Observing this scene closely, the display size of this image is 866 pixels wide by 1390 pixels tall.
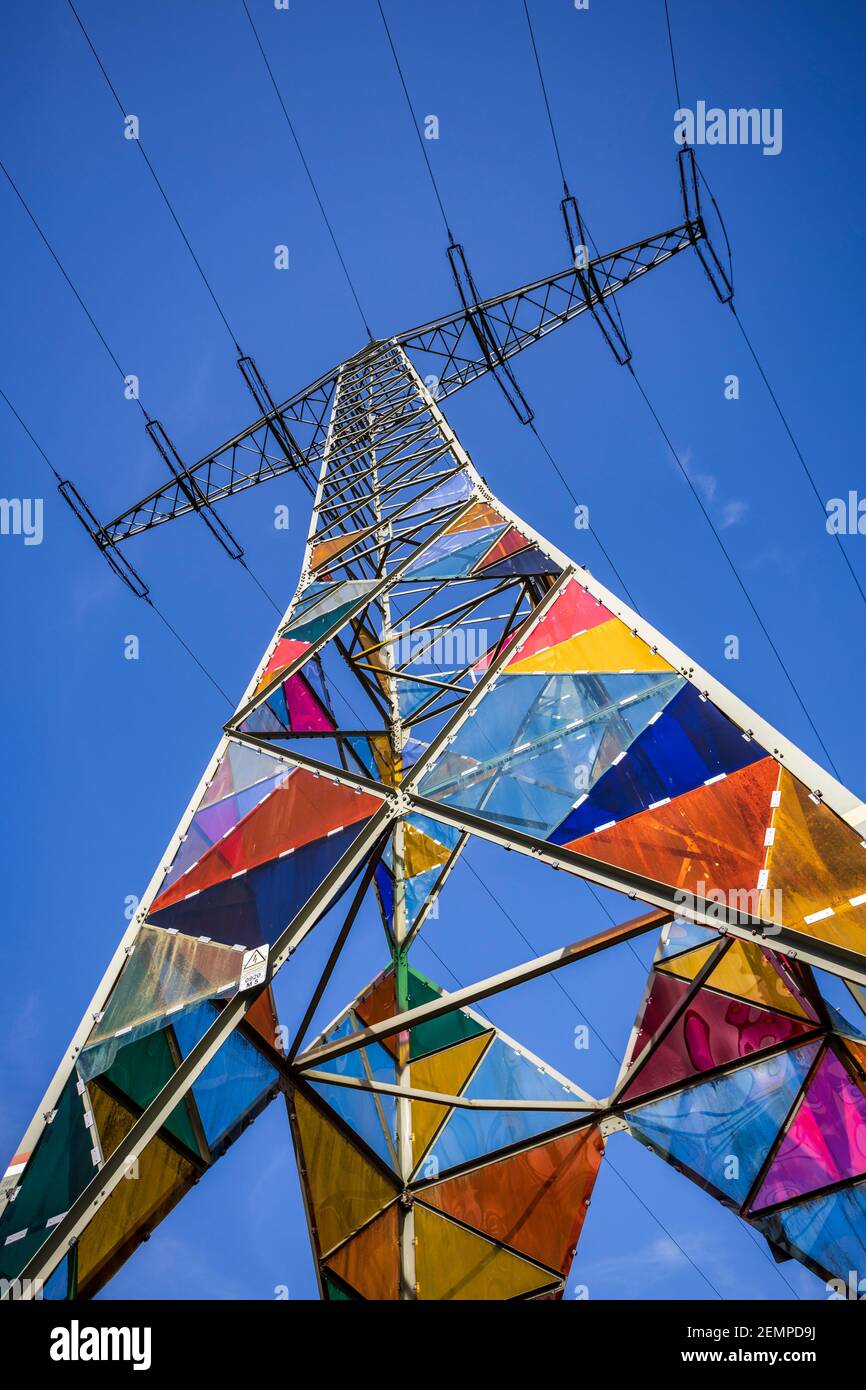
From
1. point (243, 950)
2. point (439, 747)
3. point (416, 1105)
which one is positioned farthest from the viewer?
point (416, 1105)

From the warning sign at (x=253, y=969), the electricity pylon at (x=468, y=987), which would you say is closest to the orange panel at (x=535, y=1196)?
the electricity pylon at (x=468, y=987)

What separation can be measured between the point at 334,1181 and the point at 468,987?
3.29 m

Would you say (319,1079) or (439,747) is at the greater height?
(439,747)

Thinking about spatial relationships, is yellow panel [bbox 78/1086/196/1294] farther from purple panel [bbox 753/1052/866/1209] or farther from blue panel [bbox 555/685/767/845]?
purple panel [bbox 753/1052/866/1209]

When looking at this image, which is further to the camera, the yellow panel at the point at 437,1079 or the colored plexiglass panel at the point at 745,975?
the yellow panel at the point at 437,1079

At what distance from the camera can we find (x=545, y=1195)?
9.80 m

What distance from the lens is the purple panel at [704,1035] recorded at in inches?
389

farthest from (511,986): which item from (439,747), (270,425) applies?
(270,425)

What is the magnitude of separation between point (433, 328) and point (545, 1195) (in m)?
15.6

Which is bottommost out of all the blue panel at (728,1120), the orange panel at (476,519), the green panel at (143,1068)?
the blue panel at (728,1120)

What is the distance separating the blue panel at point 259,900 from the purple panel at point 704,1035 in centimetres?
465

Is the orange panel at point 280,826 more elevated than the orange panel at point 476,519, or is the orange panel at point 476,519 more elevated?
the orange panel at point 476,519

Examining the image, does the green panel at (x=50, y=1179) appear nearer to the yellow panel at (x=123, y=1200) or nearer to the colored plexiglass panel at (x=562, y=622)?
the yellow panel at (x=123, y=1200)
